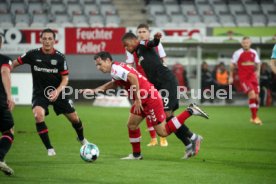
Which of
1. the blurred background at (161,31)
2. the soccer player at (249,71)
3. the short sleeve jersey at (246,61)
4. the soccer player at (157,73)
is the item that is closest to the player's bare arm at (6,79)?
the soccer player at (157,73)

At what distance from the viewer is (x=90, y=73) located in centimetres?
2866

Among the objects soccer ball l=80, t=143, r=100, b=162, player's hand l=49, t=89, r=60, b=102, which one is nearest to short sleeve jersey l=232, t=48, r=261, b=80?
player's hand l=49, t=89, r=60, b=102

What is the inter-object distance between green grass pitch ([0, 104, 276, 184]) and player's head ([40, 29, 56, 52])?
198cm

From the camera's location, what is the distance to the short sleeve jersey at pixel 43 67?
11.5m

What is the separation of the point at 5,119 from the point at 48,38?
9.93 ft

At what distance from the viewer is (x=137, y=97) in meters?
9.94

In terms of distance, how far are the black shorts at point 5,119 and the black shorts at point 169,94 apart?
3.56 m

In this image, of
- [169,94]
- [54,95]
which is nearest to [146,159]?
[169,94]

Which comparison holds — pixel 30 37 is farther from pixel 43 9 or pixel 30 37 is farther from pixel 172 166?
pixel 172 166

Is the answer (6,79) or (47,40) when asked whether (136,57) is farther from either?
(6,79)

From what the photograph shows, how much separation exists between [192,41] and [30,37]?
7434mm

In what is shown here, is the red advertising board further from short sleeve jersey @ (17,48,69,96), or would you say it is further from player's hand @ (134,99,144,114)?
player's hand @ (134,99,144,114)

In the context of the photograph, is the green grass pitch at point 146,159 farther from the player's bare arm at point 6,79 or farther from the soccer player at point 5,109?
the player's bare arm at point 6,79

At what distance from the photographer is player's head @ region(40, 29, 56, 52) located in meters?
11.3
